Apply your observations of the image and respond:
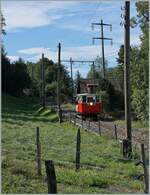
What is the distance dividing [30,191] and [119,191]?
2.23m

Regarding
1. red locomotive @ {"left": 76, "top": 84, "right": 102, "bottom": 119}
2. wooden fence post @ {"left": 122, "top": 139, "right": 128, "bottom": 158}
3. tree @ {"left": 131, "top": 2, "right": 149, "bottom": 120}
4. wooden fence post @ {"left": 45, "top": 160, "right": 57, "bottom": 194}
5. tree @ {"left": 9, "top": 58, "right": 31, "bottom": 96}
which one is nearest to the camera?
wooden fence post @ {"left": 45, "top": 160, "right": 57, "bottom": 194}

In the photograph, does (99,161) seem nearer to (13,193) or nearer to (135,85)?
(13,193)

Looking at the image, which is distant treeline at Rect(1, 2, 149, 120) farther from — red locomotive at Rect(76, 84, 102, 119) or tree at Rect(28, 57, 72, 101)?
red locomotive at Rect(76, 84, 102, 119)

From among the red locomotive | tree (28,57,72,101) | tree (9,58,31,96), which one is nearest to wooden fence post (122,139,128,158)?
the red locomotive

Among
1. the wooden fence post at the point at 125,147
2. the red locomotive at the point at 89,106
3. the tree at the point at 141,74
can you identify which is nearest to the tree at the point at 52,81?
the red locomotive at the point at 89,106

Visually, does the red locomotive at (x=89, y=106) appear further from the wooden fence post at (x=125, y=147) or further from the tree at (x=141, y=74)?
the wooden fence post at (x=125, y=147)

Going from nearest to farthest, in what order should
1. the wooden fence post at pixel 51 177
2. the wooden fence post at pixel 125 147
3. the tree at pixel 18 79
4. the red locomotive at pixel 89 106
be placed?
the wooden fence post at pixel 51 177
the wooden fence post at pixel 125 147
the red locomotive at pixel 89 106
the tree at pixel 18 79

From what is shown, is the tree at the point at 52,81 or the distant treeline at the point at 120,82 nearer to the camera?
the distant treeline at the point at 120,82

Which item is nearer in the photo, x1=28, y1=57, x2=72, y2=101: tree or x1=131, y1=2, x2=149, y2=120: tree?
x1=131, y1=2, x2=149, y2=120: tree

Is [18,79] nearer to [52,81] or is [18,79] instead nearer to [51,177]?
[52,81]

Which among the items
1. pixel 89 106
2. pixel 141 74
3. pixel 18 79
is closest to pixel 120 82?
pixel 89 106

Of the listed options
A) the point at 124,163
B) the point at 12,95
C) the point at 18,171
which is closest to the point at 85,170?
the point at 18,171

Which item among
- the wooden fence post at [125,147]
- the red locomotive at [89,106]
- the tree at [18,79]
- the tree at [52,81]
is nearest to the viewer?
the wooden fence post at [125,147]

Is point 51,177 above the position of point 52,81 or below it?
below
